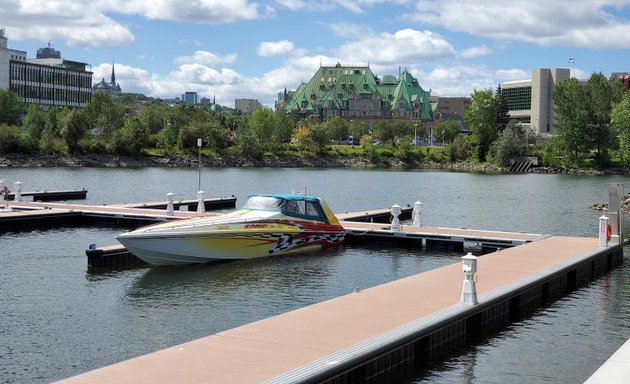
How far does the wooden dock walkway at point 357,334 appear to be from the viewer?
15164 mm

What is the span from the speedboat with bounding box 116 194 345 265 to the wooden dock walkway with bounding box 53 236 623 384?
914 cm

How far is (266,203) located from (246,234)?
2.26m

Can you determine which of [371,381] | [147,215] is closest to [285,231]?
[147,215]

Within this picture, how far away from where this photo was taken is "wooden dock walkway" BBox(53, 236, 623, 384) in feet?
49.8

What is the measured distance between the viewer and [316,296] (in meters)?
26.6

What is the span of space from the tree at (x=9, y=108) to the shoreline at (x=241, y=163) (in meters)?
24.5

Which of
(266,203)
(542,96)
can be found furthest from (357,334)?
(542,96)

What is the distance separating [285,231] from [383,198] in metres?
41.0

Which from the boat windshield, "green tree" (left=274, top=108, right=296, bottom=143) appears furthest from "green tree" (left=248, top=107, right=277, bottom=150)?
the boat windshield

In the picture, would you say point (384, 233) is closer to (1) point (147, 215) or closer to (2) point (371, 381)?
(1) point (147, 215)

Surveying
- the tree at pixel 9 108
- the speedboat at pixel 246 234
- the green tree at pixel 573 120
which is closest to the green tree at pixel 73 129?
the tree at pixel 9 108

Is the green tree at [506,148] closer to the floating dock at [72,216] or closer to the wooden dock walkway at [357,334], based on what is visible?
the floating dock at [72,216]

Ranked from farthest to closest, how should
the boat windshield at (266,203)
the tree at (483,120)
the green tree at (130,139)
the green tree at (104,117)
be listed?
the tree at (483,120) < the green tree at (104,117) < the green tree at (130,139) < the boat windshield at (266,203)

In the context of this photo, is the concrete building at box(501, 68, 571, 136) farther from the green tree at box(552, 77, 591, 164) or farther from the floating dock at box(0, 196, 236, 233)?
the floating dock at box(0, 196, 236, 233)
